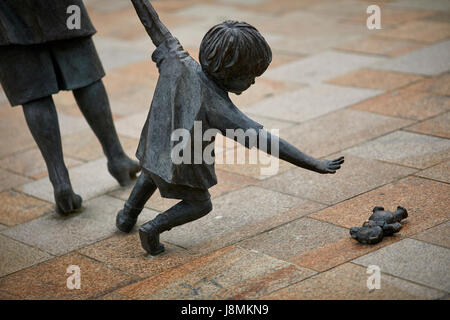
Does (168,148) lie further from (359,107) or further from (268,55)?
(359,107)

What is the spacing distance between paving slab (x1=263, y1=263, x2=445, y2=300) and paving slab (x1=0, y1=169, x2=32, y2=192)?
294 cm

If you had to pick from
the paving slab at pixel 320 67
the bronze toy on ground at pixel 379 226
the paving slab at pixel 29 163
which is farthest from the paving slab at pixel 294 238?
the paving slab at pixel 320 67

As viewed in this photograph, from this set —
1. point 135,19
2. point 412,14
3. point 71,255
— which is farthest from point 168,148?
point 135,19

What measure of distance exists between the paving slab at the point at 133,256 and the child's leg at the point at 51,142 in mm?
536

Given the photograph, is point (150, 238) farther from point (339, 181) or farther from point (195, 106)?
point (339, 181)

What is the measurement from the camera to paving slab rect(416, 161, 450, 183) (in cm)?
502

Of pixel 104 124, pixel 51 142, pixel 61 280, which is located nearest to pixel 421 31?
pixel 104 124

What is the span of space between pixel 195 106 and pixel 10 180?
2.57 meters

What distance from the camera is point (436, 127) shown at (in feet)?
19.6

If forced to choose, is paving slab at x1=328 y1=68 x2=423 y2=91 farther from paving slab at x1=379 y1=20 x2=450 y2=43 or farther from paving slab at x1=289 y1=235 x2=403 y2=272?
paving slab at x1=289 y1=235 x2=403 y2=272

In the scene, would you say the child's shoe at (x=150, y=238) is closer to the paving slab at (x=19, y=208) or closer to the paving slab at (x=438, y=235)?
the paving slab at (x=19, y=208)

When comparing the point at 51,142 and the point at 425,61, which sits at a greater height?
the point at 51,142

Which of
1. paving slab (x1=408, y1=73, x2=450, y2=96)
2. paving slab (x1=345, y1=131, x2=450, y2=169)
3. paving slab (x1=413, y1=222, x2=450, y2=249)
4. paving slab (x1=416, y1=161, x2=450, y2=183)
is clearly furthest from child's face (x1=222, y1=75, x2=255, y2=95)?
paving slab (x1=408, y1=73, x2=450, y2=96)
